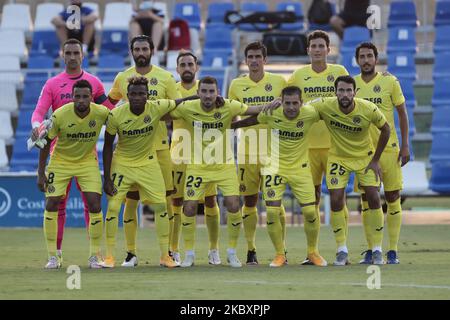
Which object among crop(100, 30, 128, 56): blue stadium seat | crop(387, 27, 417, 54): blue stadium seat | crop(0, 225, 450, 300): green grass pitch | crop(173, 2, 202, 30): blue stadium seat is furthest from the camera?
crop(173, 2, 202, 30): blue stadium seat

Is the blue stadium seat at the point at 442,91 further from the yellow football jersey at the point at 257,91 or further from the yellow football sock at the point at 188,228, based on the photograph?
the yellow football sock at the point at 188,228

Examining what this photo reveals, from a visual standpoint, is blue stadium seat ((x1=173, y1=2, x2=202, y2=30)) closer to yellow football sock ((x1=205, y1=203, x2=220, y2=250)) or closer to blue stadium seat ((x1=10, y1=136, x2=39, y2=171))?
blue stadium seat ((x1=10, y1=136, x2=39, y2=171))

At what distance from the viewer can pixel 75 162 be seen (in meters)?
12.8

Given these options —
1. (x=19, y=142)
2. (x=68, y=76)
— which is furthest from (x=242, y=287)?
(x=19, y=142)

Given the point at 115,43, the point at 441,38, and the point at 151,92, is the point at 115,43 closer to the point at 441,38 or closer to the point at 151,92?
the point at 441,38

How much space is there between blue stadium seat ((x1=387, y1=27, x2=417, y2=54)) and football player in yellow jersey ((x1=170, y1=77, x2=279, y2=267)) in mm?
12059

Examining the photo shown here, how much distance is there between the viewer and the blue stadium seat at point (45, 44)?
24875 millimetres

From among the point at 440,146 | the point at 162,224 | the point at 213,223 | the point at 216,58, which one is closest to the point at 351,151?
the point at 213,223

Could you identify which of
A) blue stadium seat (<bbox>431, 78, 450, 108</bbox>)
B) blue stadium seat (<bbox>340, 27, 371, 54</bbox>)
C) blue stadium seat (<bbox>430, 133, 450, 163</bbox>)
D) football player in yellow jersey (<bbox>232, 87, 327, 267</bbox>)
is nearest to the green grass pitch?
football player in yellow jersey (<bbox>232, 87, 327, 267</bbox>)

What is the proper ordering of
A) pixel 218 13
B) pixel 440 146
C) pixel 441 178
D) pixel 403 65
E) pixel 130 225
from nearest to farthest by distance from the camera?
pixel 130 225, pixel 441 178, pixel 440 146, pixel 403 65, pixel 218 13

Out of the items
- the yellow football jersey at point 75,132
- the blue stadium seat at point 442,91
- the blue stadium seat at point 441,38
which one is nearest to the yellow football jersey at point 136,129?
the yellow football jersey at point 75,132

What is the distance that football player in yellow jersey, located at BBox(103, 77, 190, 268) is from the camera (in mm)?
12617

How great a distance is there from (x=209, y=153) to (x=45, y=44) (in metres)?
12.9
